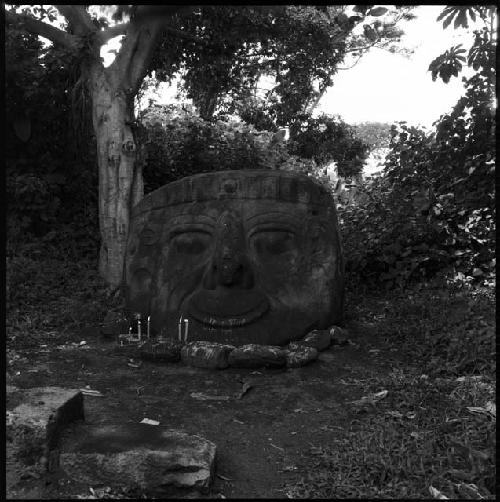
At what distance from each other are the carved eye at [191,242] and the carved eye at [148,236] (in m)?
0.27

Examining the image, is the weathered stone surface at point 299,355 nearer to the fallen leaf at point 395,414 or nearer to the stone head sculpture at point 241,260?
the stone head sculpture at point 241,260

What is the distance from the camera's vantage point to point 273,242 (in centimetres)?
593

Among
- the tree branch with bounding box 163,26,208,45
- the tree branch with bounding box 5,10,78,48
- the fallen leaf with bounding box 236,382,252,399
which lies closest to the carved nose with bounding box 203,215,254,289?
the fallen leaf with bounding box 236,382,252,399

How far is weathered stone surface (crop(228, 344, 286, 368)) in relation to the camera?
504 cm

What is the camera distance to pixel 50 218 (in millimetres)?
9625

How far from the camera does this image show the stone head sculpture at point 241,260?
5.64 m

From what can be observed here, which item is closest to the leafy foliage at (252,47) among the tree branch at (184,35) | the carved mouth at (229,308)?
the tree branch at (184,35)

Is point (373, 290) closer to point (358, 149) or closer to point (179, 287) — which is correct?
point (179, 287)

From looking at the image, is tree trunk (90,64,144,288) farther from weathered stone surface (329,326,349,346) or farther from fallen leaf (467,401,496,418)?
fallen leaf (467,401,496,418)

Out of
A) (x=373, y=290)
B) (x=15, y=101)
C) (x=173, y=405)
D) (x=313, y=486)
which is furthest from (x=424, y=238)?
(x=15, y=101)

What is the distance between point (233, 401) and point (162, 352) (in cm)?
118

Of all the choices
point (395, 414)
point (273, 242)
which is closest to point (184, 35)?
point (273, 242)

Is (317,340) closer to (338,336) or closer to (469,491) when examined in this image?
(338,336)

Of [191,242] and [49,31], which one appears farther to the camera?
[49,31]
